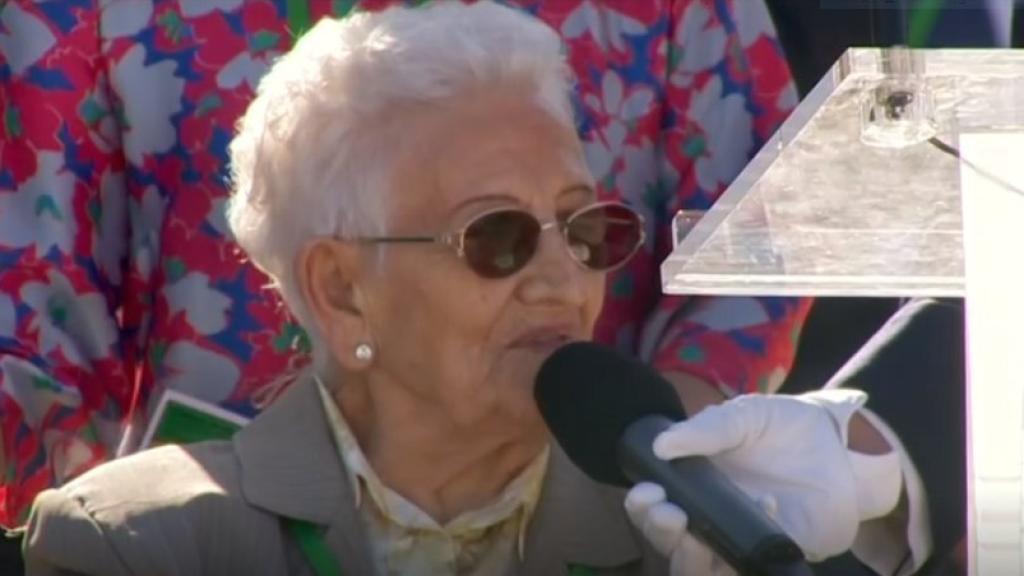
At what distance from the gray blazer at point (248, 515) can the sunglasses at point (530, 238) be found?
0.73ft

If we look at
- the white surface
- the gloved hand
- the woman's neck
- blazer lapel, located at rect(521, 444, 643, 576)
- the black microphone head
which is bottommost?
blazer lapel, located at rect(521, 444, 643, 576)

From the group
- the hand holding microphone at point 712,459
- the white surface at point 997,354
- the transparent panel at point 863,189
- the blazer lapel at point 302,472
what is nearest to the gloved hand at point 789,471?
the hand holding microphone at point 712,459

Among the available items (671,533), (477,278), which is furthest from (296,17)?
(671,533)

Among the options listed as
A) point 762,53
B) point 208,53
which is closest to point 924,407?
point 762,53

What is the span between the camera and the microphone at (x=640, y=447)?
174 cm

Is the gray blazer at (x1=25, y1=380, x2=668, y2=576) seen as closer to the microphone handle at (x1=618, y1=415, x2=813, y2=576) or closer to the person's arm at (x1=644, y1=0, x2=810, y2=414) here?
the person's arm at (x1=644, y1=0, x2=810, y2=414)

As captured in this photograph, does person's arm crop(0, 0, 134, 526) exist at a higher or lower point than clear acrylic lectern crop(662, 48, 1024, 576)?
lower

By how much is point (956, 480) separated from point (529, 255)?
19.2 inches

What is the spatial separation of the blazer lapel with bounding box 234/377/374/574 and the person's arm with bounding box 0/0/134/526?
1.14ft

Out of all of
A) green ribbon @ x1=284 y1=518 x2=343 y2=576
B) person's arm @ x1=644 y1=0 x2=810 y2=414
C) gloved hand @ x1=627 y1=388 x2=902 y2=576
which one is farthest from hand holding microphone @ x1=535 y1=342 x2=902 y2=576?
person's arm @ x1=644 y1=0 x2=810 y2=414

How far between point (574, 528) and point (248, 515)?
0.33 meters

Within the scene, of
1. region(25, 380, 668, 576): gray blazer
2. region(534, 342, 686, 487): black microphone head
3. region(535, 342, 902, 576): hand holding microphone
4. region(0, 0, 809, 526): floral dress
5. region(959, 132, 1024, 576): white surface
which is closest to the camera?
region(959, 132, 1024, 576): white surface

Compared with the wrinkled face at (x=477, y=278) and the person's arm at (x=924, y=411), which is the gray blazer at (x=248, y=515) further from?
the person's arm at (x=924, y=411)

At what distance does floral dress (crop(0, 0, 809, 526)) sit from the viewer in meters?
2.95
